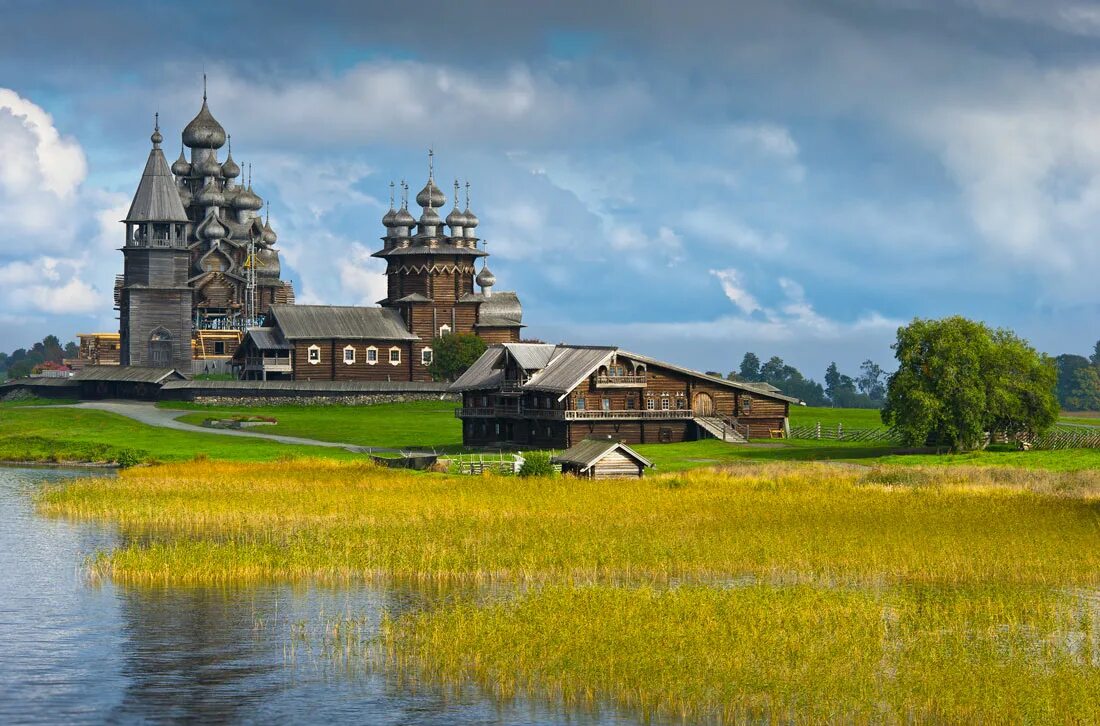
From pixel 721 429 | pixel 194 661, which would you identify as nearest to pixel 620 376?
pixel 721 429

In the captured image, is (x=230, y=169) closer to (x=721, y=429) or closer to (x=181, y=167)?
(x=181, y=167)

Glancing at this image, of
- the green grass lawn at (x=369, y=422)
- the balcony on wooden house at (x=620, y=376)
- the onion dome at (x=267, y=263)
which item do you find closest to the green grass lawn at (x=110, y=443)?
the green grass lawn at (x=369, y=422)

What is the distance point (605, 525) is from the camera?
42188 millimetres

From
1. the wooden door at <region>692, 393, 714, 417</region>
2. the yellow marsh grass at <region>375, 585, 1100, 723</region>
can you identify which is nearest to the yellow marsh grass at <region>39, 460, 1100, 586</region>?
the yellow marsh grass at <region>375, 585, 1100, 723</region>

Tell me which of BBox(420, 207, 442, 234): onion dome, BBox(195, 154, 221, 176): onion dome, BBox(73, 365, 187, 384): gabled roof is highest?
BBox(195, 154, 221, 176): onion dome

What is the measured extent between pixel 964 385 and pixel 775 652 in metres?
42.0

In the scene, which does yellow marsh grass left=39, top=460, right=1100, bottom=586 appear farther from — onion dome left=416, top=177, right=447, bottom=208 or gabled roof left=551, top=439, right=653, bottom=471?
onion dome left=416, top=177, right=447, bottom=208

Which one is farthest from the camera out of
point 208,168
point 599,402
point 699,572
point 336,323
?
point 208,168

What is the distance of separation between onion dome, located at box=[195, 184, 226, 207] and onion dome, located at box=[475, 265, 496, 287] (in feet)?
73.1

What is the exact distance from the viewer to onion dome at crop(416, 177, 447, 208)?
124 meters

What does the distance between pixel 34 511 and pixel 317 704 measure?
2679cm

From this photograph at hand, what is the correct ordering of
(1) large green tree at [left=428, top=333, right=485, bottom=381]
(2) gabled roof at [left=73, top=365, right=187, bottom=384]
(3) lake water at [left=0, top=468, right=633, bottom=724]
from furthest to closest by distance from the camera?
1. (1) large green tree at [left=428, top=333, right=485, bottom=381]
2. (2) gabled roof at [left=73, top=365, right=187, bottom=384]
3. (3) lake water at [left=0, top=468, right=633, bottom=724]

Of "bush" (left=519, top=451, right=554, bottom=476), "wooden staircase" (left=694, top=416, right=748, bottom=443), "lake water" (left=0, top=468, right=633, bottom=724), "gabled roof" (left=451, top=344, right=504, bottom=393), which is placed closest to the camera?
"lake water" (left=0, top=468, right=633, bottom=724)

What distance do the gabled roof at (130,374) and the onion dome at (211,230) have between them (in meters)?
16.9
